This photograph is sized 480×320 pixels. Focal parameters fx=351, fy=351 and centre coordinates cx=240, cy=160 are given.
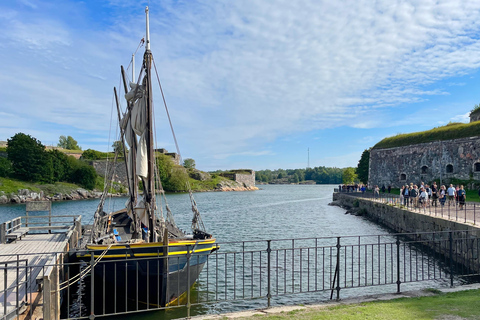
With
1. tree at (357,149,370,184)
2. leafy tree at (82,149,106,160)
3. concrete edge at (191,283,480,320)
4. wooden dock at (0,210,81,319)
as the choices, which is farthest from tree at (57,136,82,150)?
concrete edge at (191,283,480,320)

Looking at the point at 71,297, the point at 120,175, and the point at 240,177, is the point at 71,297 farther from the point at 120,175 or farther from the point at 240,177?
the point at 240,177

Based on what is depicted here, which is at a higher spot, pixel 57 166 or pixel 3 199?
pixel 57 166

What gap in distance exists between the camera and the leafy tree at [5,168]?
62172 mm

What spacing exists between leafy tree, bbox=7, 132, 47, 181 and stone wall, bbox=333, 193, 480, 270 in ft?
187

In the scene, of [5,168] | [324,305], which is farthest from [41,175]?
[324,305]

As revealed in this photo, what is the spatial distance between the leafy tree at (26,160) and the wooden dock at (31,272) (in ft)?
181

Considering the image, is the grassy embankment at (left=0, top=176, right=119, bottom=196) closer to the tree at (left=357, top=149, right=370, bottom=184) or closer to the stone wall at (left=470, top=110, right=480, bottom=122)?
the tree at (left=357, top=149, right=370, bottom=184)

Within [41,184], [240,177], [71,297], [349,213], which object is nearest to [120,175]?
[41,184]

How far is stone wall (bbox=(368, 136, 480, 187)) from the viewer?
109ft

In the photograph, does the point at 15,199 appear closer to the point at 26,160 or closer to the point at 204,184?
the point at 26,160

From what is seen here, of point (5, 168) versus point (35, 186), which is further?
point (5, 168)

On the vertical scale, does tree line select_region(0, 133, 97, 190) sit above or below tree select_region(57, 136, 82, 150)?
below

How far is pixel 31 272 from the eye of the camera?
886cm

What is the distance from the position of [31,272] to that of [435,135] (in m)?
40.6
